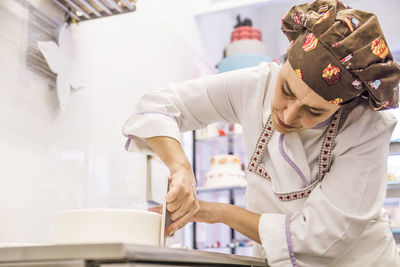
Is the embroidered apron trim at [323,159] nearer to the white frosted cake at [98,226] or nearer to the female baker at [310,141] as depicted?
the female baker at [310,141]

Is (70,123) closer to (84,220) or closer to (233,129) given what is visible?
(84,220)

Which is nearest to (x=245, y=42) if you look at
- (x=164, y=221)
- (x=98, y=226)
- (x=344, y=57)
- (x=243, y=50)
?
(x=243, y=50)

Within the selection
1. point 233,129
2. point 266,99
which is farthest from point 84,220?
point 233,129

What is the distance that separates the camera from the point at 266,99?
126 centimetres

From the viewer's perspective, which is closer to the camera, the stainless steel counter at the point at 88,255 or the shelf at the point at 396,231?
the stainless steel counter at the point at 88,255

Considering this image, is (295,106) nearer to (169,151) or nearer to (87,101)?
(169,151)

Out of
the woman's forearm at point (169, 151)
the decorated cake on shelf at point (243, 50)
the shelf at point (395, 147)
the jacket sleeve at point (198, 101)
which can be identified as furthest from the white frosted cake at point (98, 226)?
the decorated cake on shelf at point (243, 50)

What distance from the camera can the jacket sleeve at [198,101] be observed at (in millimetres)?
1251

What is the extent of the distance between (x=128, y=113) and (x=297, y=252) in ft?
4.18

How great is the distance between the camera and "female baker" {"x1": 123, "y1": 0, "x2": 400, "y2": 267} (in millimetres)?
1058

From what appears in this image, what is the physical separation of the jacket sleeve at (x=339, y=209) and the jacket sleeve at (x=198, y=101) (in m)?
0.30

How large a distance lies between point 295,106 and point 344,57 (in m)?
0.15

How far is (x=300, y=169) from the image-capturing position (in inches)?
46.2

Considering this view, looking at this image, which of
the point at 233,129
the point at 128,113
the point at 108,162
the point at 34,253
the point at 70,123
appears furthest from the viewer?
the point at 233,129
